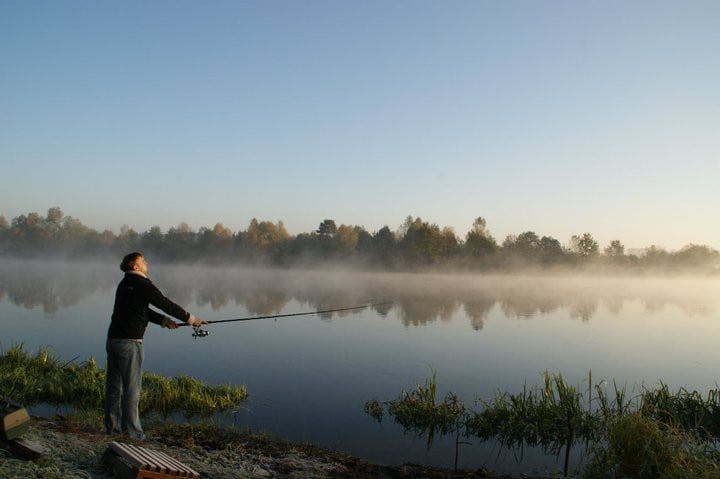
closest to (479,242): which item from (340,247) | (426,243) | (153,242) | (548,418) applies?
(426,243)

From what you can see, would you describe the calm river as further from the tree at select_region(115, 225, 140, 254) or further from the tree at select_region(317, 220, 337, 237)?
the tree at select_region(115, 225, 140, 254)

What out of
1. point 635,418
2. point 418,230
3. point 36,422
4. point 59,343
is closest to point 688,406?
point 635,418

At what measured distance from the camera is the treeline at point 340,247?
8438 centimetres

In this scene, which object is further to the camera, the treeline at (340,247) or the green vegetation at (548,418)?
the treeline at (340,247)

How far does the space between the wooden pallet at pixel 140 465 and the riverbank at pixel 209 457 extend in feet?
0.56

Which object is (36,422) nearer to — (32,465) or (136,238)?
(32,465)

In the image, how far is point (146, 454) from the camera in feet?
15.0

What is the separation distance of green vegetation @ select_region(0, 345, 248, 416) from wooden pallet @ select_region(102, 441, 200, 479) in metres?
4.04

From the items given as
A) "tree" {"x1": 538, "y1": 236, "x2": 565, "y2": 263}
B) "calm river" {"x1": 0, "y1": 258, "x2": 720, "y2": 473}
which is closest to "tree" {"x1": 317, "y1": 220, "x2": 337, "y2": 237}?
"tree" {"x1": 538, "y1": 236, "x2": 565, "y2": 263}

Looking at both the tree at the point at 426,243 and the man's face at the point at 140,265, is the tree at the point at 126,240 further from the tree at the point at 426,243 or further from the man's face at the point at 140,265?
the man's face at the point at 140,265

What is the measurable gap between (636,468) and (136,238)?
11599 cm

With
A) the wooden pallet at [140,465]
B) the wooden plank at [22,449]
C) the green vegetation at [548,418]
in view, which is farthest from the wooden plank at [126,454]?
the green vegetation at [548,418]

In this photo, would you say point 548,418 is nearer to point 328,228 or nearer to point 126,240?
point 328,228

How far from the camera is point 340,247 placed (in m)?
88.7
